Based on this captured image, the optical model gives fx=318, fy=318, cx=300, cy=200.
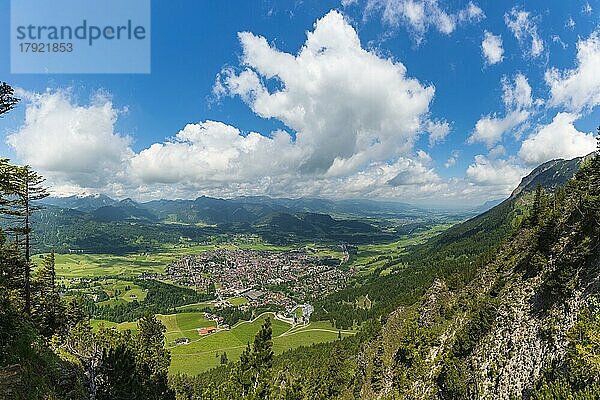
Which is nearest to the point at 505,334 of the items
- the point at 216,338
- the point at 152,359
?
the point at 152,359

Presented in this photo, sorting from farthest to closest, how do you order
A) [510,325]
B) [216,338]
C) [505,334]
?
[216,338], [510,325], [505,334]

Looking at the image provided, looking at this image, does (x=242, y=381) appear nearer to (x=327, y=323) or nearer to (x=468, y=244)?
(x=327, y=323)

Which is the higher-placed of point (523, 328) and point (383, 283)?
point (523, 328)

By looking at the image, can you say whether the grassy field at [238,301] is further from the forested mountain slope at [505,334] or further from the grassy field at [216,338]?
the forested mountain slope at [505,334]

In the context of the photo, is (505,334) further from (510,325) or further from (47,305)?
(47,305)

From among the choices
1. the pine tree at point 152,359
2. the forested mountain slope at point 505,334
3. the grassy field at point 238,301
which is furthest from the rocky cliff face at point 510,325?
the grassy field at point 238,301

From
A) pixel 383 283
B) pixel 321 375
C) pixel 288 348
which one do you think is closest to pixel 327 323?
pixel 288 348

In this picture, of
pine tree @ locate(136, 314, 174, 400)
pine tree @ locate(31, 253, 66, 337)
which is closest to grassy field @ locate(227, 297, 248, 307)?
pine tree @ locate(136, 314, 174, 400)

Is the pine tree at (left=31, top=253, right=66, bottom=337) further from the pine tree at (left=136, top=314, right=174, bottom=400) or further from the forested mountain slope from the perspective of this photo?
the forested mountain slope
